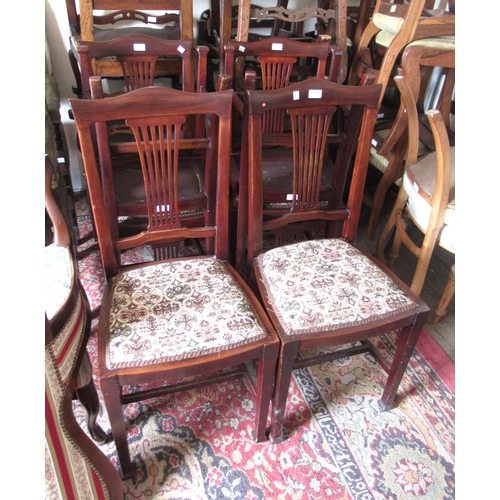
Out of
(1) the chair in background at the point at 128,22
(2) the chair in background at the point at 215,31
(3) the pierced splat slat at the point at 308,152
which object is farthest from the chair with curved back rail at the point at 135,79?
(2) the chair in background at the point at 215,31

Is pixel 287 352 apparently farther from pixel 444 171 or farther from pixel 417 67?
pixel 417 67

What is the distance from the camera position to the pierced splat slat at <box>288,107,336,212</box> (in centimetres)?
127

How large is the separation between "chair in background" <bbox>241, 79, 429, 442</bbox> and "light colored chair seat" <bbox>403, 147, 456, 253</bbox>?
32cm

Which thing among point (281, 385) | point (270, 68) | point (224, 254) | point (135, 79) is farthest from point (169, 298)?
point (270, 68)

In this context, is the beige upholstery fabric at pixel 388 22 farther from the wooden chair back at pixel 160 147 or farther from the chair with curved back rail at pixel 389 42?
the wooden chair back at pixel 160 147

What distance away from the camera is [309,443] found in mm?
1323

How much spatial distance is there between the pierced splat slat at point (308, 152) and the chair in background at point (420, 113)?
54cm

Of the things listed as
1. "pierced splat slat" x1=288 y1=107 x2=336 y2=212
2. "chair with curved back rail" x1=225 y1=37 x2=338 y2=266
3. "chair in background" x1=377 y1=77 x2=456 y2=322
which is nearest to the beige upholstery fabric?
"chair with curved back rail" x1=225 y1=37 x2=338 y2=266

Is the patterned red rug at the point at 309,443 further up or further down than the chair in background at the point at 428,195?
further down

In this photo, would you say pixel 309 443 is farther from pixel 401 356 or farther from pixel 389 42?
pixel 389 42

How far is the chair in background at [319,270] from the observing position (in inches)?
45.7

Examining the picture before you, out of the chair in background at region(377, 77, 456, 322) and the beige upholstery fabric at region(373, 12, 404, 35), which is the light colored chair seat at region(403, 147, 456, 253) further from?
the beige upholstery fabric at region(373, 12, 404, 35)

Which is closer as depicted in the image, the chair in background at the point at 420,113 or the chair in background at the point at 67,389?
the chair in background at the point at 67,389
